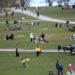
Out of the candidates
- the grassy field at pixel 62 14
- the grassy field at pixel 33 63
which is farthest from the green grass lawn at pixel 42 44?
the grassy field at pixel 62 14

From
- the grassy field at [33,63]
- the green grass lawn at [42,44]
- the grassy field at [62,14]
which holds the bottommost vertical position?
the grassy field at [62,14]

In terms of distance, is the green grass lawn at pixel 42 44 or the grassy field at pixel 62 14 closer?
the green grass lawn at pixel 42 44

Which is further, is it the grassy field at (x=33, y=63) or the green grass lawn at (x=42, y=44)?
the green grass lawn at (x=42, y=44)

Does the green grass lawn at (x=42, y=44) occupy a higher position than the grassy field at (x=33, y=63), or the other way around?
the grassy field at (x=33, y=63)

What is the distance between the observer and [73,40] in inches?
2170

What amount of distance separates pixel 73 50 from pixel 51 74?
1023cm

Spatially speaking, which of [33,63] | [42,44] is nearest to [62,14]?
[42,44]

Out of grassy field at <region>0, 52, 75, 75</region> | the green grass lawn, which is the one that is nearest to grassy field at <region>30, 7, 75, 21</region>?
the green grass lawn

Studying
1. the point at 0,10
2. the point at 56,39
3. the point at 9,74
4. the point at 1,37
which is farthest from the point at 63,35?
the point at 0,10

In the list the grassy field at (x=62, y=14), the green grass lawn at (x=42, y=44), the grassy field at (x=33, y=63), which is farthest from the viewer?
the grassy field at (x=62, y=14)

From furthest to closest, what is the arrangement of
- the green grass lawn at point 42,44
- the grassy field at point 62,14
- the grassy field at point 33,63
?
the grassy field at point 62,14 → the green grass lawn at point 42,44 → the grassy field at point 33,63

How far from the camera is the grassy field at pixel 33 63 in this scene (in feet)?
118

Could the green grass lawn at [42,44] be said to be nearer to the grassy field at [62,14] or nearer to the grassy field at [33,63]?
the grassy field at [33,63]

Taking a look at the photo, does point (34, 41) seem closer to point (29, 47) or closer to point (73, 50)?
point (29, 47)
